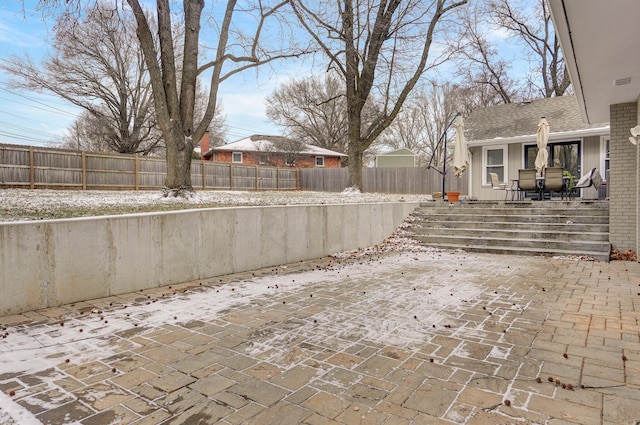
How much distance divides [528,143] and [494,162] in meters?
1.16

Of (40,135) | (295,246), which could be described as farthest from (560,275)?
(40,135)

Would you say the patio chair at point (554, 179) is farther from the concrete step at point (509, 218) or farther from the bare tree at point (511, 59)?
the bare tree at point (511, 59)

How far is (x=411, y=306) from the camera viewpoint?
4.09 meters

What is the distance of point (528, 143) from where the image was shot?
12.4m

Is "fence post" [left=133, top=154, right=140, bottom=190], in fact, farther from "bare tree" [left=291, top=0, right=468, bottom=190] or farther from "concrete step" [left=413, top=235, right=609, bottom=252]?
"concrete step" [left=413, top=235, right=609, bottom=252]

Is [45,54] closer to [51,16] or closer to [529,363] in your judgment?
[51,16]

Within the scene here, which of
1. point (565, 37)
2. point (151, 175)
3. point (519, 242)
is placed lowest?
point (519, 242)

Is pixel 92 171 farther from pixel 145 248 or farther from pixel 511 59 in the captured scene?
pixel 511 59

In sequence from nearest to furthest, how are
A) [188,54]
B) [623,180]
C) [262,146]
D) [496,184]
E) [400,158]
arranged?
[623,180]
[188,54]
[496,184]
[262,146]
[400,158]

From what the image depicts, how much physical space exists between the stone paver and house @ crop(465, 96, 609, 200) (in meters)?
8.19

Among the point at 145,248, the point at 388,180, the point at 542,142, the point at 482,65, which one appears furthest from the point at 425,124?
the point at 145,248

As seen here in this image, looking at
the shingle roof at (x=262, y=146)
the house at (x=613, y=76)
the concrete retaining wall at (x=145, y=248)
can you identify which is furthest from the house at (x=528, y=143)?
the shingle roof at (x=262, y=146)

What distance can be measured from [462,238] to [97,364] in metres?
7.62

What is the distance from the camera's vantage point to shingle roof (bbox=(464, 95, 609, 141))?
12.3 metres
